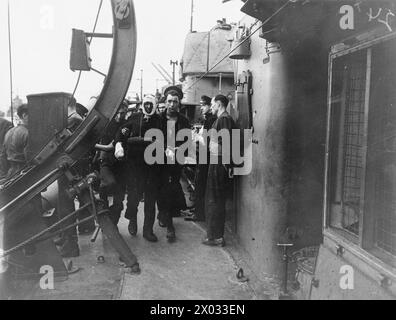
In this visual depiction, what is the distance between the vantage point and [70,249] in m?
5.40

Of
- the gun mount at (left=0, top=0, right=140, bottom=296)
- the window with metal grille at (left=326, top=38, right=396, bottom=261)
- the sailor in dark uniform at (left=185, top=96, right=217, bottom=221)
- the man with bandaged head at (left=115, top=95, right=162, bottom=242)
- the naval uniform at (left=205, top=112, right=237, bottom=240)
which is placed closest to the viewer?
the window with metal grille at (left=326, top=38, right=396, bottom=261)

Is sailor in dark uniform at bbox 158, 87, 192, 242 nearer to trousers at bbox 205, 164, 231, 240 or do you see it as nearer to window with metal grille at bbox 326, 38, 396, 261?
trousers at bbox 205, 164, 231, 240

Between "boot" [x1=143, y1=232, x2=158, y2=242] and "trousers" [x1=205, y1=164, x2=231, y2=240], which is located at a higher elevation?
"trousers" [x1=205, y1=164, x2=231, y2=240]

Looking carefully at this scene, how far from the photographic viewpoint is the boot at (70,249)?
17.7 feet

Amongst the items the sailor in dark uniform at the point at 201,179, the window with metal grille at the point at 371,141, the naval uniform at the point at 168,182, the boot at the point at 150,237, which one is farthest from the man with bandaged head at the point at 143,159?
the window with metal grille at the point at 371,141

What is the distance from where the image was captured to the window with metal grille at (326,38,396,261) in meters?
3.01

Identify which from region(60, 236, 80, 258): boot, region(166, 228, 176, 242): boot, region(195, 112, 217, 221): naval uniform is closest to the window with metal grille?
region(166, 228, 176, 242): boot

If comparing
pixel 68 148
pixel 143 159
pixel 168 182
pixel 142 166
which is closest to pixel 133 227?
pixel 168 182

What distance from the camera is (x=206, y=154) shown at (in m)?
6.66

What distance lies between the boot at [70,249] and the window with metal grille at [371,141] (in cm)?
362

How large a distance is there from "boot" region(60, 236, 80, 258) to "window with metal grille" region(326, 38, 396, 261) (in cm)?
362

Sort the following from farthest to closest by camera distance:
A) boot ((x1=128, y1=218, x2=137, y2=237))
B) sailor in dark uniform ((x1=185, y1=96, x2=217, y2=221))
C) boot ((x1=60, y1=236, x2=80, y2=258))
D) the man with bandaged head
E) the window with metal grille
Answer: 1. sailor in dark uniform ((x1=185, y1=96, x2=217, y2=221))
2. boot ((x1=128, y1=218, x2=137, y2=237))
3. the man with bandaged head
4. boot ((x1=60, y1=236, x2=80, y2=258))
5. the window with metal grille

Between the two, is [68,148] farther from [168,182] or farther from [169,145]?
[168,182]
